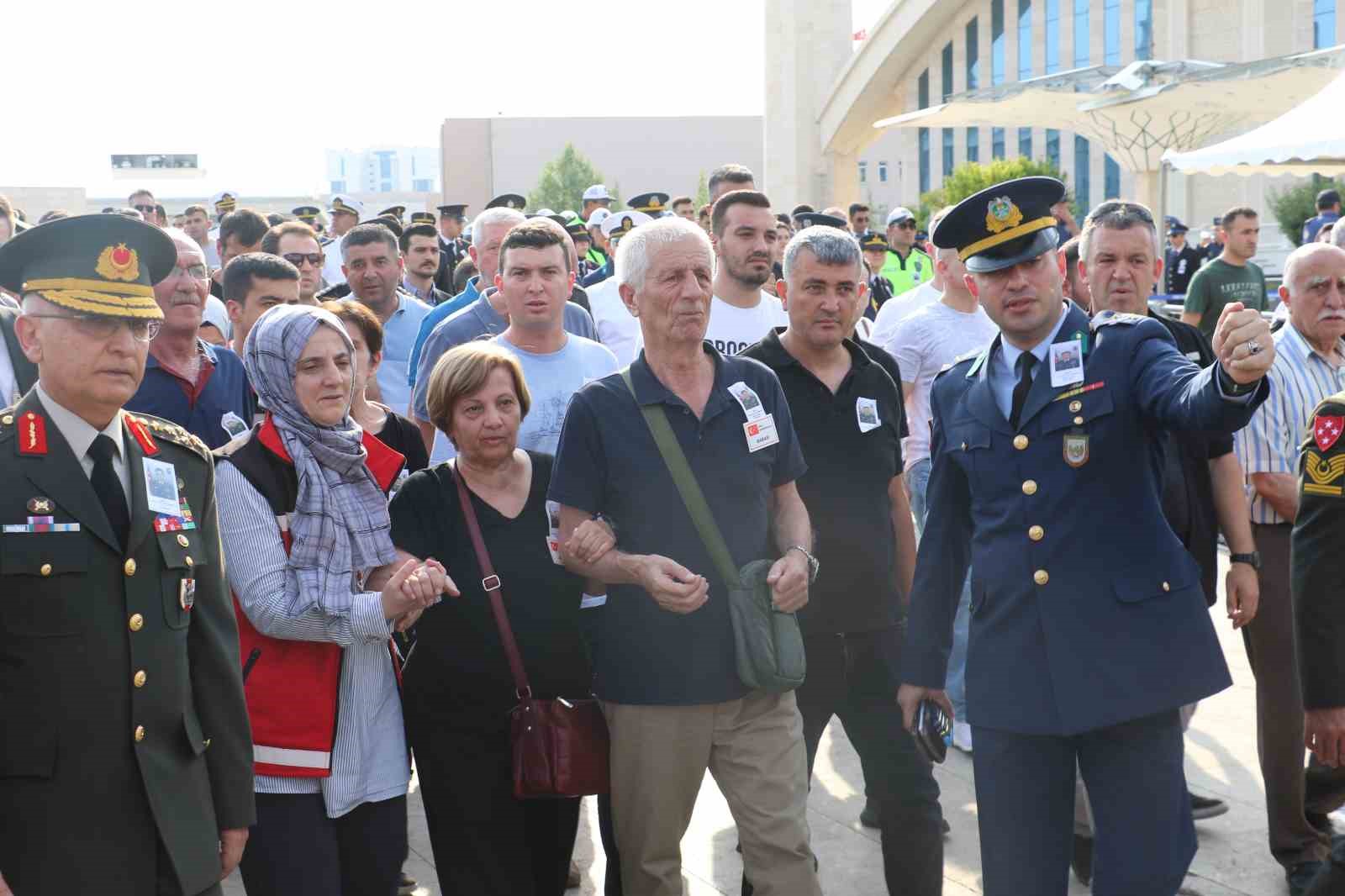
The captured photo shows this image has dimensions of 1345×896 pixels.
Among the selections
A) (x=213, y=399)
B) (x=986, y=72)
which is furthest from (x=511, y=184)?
(x=213, y=399)

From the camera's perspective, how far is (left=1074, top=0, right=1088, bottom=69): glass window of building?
186 ft

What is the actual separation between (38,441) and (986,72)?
61.8 metres

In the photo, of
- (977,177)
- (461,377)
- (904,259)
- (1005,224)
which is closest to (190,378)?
(461,377)

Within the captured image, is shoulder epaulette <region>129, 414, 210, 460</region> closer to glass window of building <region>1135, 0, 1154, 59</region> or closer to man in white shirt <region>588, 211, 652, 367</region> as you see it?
man in white shirt <region>588, 211, 652, 367</region>

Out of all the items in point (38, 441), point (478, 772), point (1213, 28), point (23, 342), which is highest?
point (1213, 28)

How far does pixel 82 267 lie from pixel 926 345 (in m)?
4.26

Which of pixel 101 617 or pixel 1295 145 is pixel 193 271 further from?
pixel 1295 145

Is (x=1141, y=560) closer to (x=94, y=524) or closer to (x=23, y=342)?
(x=94, y=524)

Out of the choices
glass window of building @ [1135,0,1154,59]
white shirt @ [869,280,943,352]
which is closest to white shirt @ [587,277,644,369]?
white shirt @ [869,280,943,352]

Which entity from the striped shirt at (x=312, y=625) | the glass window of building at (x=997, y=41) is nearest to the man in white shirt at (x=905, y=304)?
the striped shirt at (x=312, y=625)

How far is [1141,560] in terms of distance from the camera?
333 centimetres

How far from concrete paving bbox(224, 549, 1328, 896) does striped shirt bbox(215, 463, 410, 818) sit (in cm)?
153

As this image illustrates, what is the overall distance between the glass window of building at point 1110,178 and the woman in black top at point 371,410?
57.3 metres

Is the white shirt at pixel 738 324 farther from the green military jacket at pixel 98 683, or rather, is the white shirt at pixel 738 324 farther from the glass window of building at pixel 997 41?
the glass window of building at pixel 997 41
